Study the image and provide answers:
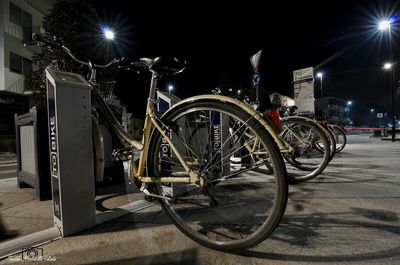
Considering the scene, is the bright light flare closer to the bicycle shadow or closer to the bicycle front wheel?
the bicycle front wheel

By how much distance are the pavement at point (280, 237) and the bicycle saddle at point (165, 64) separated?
142cm

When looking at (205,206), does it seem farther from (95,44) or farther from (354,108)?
(354,108)

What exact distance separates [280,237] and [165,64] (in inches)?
67.5

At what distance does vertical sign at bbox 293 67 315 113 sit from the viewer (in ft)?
32.9

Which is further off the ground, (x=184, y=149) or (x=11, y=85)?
(x=11, y=85)

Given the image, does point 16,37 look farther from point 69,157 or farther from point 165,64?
point 165,64

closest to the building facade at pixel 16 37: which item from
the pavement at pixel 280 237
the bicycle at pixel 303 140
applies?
the bicycle at pixel 303 140

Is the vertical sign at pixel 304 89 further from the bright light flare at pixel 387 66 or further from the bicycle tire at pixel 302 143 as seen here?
the bright light flare at pixel 387 66

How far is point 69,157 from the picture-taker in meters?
2.49

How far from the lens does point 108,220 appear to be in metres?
2.82

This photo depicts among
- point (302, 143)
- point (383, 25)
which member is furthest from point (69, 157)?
point (383, 25)

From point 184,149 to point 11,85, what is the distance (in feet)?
61.6

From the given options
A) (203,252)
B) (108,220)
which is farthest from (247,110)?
(108,220)

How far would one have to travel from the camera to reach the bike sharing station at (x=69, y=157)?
7.97ft
